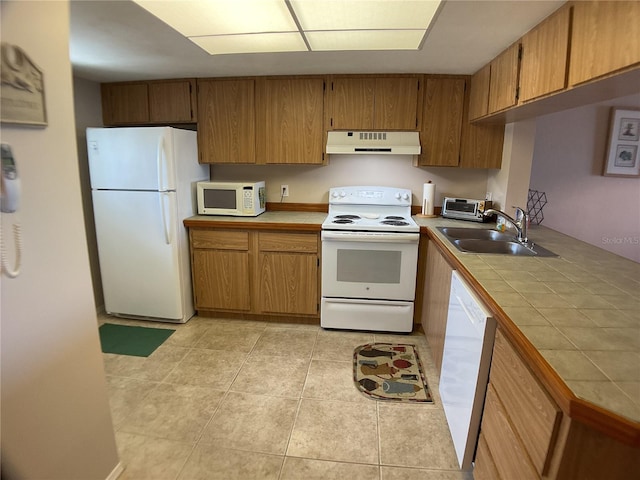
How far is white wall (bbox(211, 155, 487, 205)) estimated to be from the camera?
10.7 feet

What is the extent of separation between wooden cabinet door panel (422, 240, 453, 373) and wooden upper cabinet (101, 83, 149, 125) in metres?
2.80

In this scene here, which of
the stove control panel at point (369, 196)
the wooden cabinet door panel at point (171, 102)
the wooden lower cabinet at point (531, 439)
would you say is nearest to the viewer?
the wooden lower cabinet at point (531, 439)

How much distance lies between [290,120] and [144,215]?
4.79 feet

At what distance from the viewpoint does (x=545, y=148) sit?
3207 mm

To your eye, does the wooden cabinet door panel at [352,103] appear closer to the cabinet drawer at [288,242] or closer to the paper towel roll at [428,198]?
the paper towel roll at [428,198]

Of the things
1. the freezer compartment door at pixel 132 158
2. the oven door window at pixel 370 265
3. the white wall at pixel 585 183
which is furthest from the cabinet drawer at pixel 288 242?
the white wall at pixel 585 183

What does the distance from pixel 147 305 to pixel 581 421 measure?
306 centimetres

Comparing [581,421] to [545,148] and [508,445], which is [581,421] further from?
[545,148]

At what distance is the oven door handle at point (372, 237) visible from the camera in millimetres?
2684

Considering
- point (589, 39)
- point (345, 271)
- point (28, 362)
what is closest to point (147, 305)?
point (345, 271)

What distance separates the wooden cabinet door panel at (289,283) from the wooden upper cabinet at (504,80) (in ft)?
5.62

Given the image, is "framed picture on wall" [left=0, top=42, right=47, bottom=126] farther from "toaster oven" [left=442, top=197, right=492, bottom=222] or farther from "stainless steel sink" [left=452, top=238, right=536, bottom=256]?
"toaster oven" [left=442, top=197, right=492, bottom=222]

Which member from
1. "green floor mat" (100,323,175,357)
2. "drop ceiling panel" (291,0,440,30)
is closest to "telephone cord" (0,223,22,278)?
"drop ceiling panel" (291,0,440,30)

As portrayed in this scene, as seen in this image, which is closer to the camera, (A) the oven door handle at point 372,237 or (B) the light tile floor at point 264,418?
(B) the light tile floor at point 264,418
